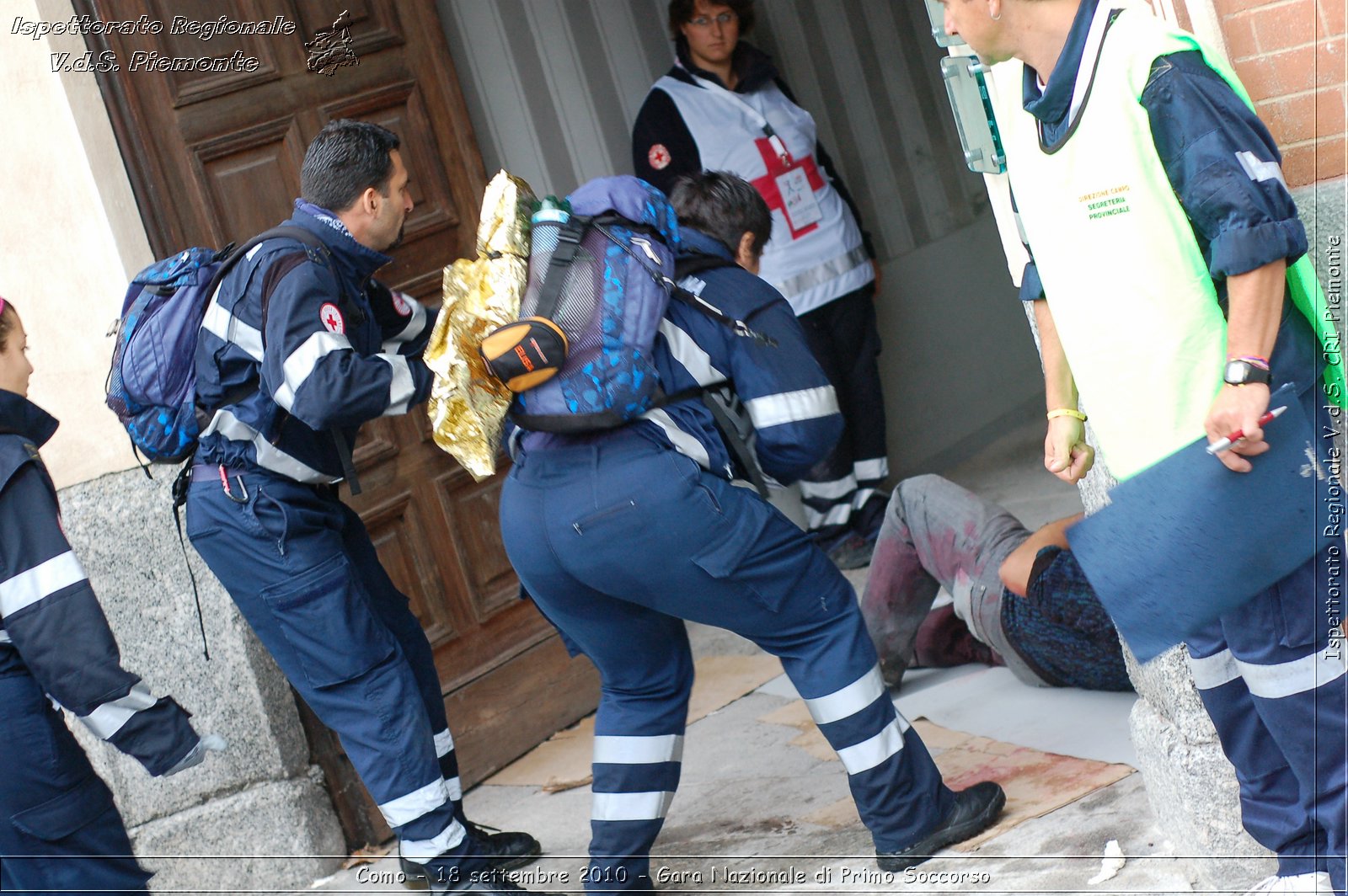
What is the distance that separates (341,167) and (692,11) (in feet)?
Answer: 7.55

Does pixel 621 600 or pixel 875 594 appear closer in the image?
pixel 621 600

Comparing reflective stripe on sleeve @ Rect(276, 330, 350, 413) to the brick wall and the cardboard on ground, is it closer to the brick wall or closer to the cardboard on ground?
the cardboard on ground

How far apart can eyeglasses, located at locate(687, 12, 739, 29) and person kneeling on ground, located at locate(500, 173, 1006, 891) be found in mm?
2283

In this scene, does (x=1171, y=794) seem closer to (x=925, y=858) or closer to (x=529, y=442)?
(x=925, y=858)

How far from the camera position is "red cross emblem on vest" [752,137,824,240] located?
5262 mm

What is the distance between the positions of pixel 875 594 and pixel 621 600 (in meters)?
1.20

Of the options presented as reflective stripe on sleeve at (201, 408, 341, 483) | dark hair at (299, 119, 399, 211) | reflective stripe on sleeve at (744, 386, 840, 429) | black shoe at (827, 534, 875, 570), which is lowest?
black shoe at (827, 534, 875, 570)

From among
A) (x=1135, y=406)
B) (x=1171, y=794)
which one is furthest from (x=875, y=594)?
(x=1135, y=406)

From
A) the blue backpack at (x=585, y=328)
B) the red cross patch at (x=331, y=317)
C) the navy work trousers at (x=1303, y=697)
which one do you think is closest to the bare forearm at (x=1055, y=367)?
the navy work trousers at (x=1303, y=697)

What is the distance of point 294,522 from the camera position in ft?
11.1

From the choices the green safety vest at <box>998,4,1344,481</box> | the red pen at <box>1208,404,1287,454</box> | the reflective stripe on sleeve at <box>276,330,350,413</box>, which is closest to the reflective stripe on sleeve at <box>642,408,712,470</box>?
the reflective stripe on sleeve at <box>276,330,350,413</box>

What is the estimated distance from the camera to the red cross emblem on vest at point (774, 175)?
5262mm

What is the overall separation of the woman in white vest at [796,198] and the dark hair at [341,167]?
6.46 ft

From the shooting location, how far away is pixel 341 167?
3363 millimetres
